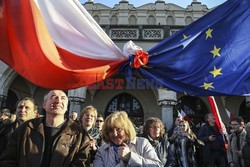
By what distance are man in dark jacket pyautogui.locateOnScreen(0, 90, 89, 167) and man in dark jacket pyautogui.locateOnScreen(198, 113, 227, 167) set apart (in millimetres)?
3645

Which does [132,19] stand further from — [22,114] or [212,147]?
[22,114]

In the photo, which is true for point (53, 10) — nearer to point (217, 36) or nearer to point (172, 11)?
point (217, 36)

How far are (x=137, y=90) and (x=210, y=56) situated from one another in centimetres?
1060

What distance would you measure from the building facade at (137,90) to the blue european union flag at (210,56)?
3658 mm

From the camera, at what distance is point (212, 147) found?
5.26 metres

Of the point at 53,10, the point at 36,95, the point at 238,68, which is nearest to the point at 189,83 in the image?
the point at 238,68

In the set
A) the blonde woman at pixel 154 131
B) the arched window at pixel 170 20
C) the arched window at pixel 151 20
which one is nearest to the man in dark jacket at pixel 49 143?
the blonde woman at pixel 154 131

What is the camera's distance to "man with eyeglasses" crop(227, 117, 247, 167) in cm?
470

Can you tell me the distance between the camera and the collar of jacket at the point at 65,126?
216cm

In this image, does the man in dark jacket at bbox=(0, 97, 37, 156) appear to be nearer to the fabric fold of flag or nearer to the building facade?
the fabric fold of flag

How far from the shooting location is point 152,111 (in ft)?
44.6

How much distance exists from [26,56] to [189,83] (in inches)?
80.1

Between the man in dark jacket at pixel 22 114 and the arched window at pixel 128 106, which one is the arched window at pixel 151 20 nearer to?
the arched window at pixel 128 106

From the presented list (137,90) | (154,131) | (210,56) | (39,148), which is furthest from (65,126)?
(137,90)
